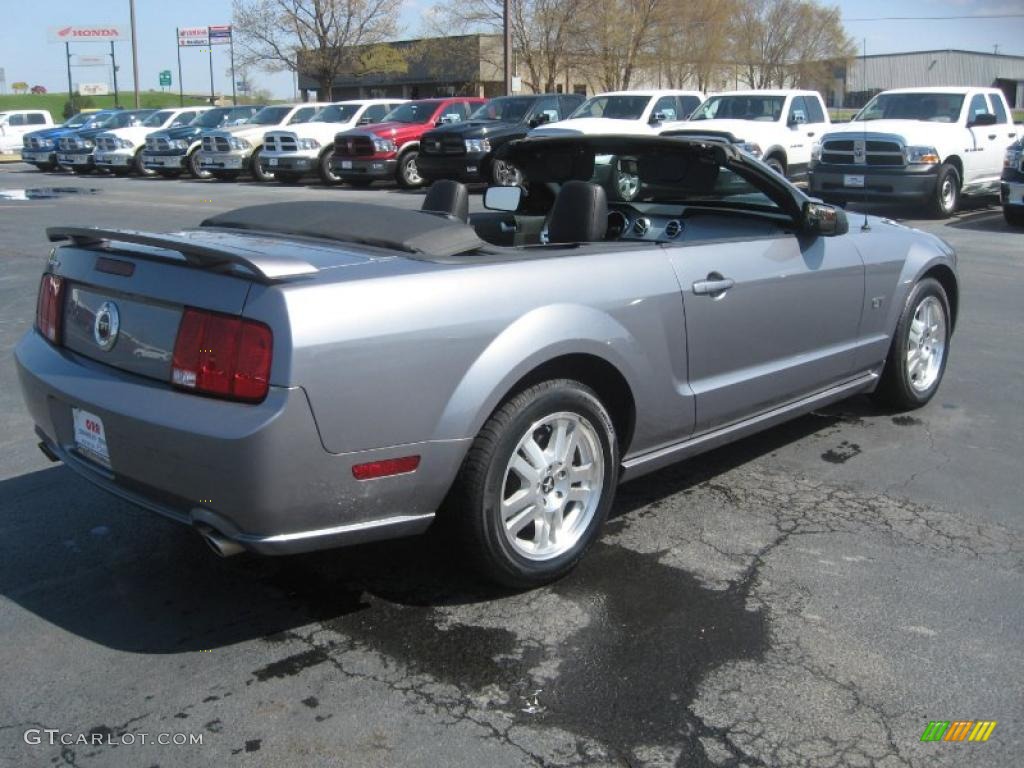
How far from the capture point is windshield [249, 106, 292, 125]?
25.8 m

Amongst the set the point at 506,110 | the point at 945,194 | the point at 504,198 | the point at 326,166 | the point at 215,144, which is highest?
the point at 506,110

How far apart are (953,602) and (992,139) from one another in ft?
51.1

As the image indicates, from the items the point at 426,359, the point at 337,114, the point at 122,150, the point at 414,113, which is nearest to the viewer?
the point at 426,359

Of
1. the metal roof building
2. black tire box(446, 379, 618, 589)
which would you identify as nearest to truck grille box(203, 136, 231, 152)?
A: black tire box(446, 379, 618, 589)

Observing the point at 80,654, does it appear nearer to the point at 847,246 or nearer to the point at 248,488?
the point at 248,488

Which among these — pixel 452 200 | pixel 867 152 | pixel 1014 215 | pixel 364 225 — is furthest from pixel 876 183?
pixel 364 225

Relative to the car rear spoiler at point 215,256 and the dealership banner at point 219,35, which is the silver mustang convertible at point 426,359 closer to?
the car rear spoiler at point 215,256

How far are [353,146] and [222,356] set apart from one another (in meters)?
19.3

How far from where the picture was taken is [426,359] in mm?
3125

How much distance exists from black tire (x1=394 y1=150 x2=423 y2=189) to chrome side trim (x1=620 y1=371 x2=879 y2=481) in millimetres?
17125

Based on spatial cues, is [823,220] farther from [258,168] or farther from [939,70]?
[939,70]

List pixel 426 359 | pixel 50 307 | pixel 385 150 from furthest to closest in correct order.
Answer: pixel 385 150
pixel 50 307
pixel 426 359

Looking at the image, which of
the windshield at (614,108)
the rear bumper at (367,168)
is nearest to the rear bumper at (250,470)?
the windshield at (614,108)

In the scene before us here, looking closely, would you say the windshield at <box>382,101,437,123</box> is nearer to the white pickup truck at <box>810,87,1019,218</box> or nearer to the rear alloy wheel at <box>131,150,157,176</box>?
the rear alloy wheel at <box>131,150,157,176</box>
